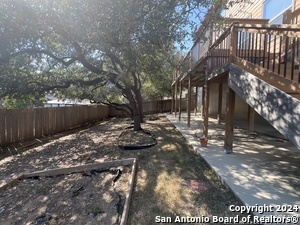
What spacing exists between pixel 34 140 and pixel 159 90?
1395 centimetres

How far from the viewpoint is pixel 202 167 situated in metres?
4.44

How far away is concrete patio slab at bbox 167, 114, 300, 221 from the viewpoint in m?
2.91

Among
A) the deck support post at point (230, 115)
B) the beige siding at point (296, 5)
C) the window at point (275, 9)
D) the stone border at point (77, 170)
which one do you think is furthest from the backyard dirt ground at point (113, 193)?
the window at point (275, 9)

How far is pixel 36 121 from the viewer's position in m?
7.95

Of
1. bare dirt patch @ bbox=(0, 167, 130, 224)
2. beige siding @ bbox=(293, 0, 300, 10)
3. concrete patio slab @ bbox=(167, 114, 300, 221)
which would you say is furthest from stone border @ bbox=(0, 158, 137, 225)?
beige siding @ bbox=(293, 0, 300, 10)

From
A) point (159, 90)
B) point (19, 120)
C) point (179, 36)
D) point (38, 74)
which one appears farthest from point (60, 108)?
point (159, 90)

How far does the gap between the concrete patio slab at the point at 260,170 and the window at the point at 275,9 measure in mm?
3648

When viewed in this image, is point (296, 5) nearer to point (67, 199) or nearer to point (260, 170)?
point (260, 170)

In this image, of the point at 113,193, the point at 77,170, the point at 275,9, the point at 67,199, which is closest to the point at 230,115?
the point at 113,193

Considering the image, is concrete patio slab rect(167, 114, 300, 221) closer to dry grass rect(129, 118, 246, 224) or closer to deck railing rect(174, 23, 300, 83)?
dry grass rect(129, 118, 246, 224)

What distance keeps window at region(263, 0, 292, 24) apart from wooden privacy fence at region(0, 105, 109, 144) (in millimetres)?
8529

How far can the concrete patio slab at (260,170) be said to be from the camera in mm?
2906

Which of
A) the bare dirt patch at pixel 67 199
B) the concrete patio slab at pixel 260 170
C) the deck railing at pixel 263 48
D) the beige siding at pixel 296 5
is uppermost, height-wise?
the beige siding at pixel 296 5

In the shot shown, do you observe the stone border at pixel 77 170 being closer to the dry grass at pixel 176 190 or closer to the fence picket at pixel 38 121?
the dry grass at pixel 176 190
